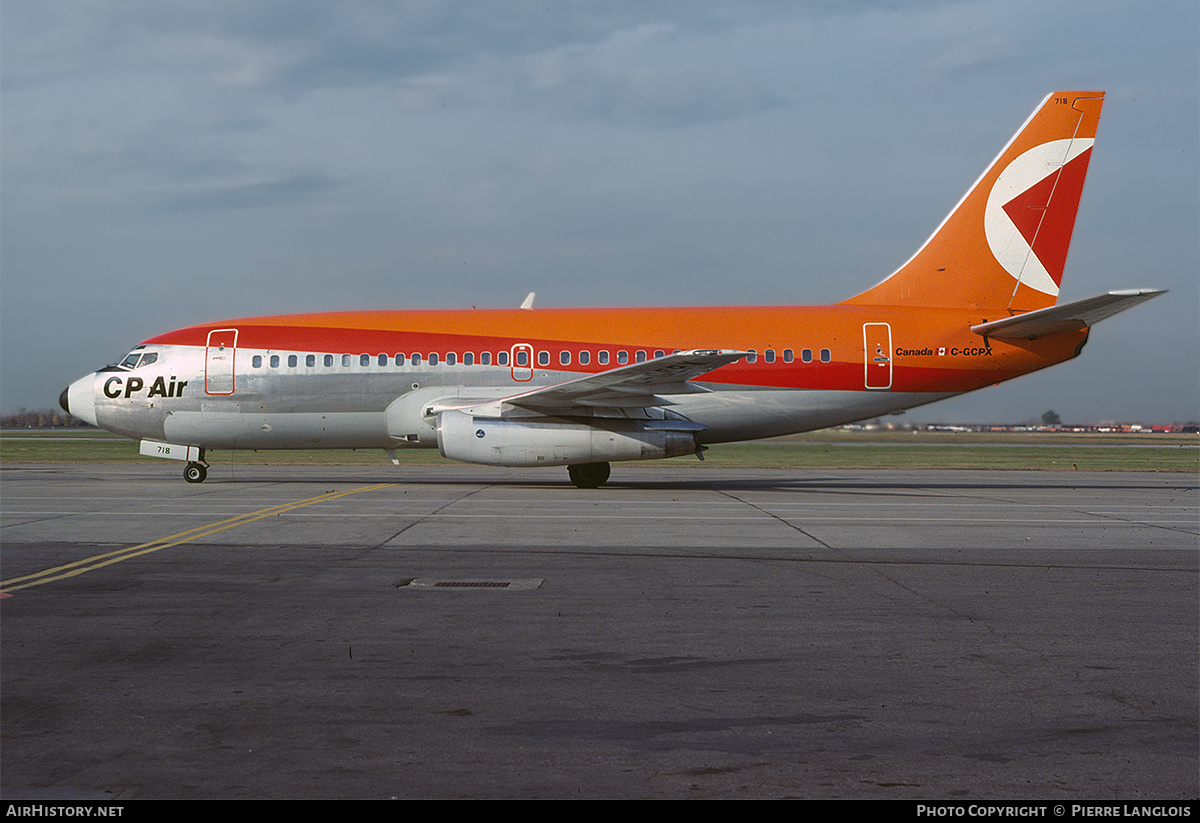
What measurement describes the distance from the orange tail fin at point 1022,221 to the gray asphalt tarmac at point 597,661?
31.2ft

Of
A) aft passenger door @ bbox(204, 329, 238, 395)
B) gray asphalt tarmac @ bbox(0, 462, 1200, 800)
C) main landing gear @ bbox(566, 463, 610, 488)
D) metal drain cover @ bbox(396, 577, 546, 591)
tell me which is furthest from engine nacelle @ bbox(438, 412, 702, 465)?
metal drain cover @ bbox(396, 577, 546, 591)

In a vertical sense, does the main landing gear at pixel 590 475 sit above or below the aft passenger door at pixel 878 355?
below

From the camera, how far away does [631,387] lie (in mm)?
19906

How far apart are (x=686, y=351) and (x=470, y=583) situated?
1249 cm

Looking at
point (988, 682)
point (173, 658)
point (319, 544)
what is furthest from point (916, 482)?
point (173, 658)

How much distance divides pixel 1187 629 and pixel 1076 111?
17987 millimetres

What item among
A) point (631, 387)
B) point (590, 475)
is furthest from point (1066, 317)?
point (590, 475)

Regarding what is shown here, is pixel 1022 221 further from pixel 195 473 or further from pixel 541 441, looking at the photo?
pixel 195 473

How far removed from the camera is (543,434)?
20.2 meters

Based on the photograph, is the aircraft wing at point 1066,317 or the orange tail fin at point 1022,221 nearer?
the aircraft wing at point 1066,317

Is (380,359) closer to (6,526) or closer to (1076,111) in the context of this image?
(6,526)

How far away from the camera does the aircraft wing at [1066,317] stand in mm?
18688

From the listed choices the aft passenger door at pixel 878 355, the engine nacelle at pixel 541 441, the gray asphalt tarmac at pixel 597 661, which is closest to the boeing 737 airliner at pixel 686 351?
the aft passenger door at pixel 878 355

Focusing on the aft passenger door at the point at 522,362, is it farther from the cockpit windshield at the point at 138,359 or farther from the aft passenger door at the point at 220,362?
the cockpit windshield at the point at 138,359
